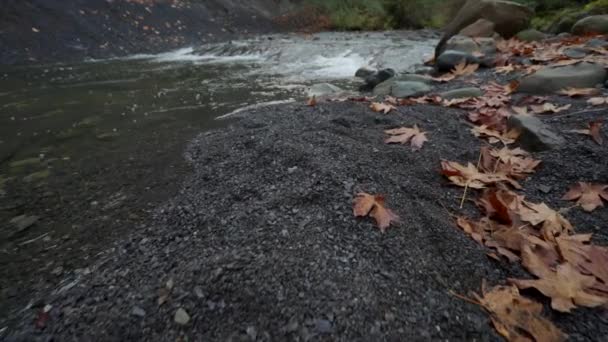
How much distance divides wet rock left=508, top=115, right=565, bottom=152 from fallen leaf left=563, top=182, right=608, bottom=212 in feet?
1.41

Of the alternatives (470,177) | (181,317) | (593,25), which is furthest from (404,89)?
(593,25)

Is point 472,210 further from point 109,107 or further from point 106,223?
point 109,107

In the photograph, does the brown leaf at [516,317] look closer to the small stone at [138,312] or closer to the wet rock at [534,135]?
the small stone at [138,312]

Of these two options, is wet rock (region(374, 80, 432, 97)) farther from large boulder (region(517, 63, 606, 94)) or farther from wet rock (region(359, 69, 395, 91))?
large boulder (region(517, 63, 606, 94))

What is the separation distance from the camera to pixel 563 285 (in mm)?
1113

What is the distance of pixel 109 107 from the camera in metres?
3.92

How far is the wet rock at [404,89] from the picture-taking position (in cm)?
366

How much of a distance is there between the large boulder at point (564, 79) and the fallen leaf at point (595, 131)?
0.96 meters

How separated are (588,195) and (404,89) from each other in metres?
2.37

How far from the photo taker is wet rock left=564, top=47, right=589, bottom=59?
3642 mm

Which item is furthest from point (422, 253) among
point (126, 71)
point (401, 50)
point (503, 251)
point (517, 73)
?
point (401, 50)

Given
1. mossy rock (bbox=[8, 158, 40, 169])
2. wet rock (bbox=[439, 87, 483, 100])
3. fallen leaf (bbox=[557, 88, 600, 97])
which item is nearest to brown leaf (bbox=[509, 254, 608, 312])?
fallen leaf (bbox=[557, 88, 600, 97])

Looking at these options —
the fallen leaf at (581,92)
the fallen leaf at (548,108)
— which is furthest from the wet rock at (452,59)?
the fallen leaf at (548,108)

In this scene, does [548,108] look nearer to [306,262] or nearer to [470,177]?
[470,177]
